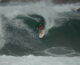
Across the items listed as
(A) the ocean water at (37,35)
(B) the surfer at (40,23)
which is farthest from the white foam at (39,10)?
(B) the surfer at (40,23)

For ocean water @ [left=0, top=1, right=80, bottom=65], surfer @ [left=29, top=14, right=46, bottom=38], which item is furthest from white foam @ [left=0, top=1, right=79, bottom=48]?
surfer @ [left=29, top=14, right=46, bottom=38]

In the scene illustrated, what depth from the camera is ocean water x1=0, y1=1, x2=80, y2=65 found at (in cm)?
487

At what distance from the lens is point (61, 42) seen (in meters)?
5.72

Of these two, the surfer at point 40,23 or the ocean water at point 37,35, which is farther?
the surfer at point 40,23

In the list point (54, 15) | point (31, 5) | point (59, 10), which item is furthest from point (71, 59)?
point (31, 5)

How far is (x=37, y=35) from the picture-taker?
5.98m

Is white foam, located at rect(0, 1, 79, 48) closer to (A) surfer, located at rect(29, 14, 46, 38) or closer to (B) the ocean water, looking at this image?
(B) the ocean water

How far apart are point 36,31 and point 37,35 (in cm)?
17

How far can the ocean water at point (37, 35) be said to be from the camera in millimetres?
4866

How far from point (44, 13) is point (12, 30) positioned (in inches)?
58.9

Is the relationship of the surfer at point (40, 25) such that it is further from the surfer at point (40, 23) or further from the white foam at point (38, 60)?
the white foam at point (38, 60)

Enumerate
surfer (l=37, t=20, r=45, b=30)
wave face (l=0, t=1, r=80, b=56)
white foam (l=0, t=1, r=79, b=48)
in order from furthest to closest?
white foam (l=0, t=1, r=79, b=48) → surfer (l=37, t=20, r=45, b=30) → wave face (l=0, t=1, r=80, b=56)

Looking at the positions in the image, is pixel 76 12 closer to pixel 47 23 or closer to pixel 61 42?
pixel 47 23

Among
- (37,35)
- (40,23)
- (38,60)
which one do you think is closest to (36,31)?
(37,35)
